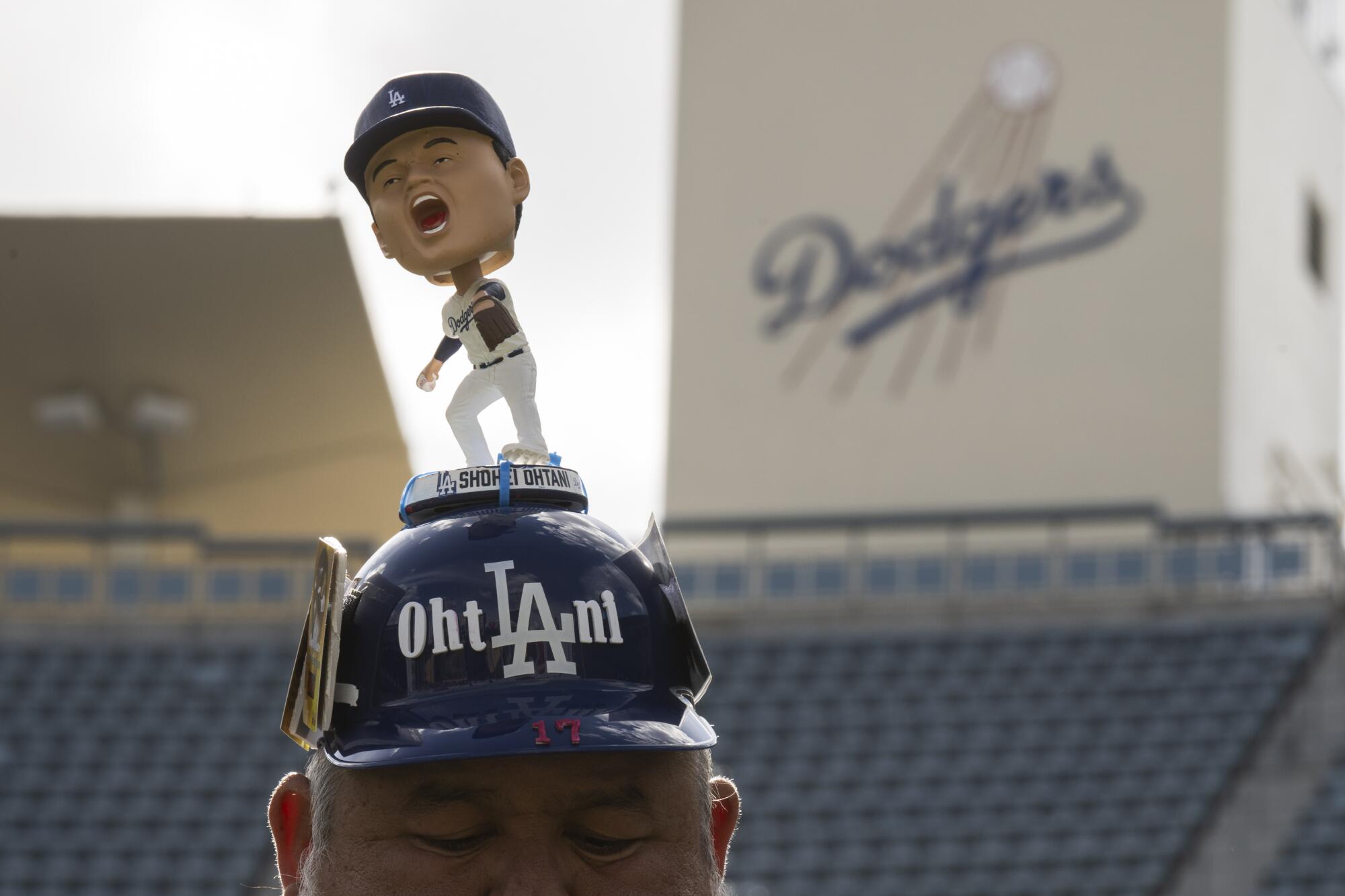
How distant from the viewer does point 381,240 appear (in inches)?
74.7

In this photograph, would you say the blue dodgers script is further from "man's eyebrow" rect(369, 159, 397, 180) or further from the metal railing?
"man's eyebrow" rect(369, 159, 397, 180)

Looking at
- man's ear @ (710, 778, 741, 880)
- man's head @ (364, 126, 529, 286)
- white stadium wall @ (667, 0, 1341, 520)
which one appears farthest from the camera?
white stadium wall @ (667, 0, 1341, 520)

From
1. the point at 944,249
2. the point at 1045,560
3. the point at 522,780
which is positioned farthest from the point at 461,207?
the point at 944,249

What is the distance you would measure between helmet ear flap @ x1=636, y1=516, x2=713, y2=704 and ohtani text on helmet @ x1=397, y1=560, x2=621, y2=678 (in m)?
0.09

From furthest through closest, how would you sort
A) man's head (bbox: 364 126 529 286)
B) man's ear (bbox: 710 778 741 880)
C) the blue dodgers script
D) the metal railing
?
1. the blue dodgers script
2. the metal railing
3. man's ear (bbox: 710 778 741 880)
4. man's head (bbox: 364 126 529 286)

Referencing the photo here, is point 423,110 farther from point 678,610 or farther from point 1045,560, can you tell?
point 1045,560

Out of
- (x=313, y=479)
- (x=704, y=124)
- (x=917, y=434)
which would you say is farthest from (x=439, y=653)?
(x=313, y=479)

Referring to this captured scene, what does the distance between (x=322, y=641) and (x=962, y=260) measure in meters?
21.7

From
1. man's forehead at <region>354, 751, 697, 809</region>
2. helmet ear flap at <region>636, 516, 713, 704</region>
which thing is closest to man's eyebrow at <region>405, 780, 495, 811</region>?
man's forehead at <region>354, 751, 697, 809</region>

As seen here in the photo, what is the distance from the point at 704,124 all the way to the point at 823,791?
9.80 m

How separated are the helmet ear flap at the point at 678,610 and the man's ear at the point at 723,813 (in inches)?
4.4

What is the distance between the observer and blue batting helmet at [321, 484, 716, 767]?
69.6 inches

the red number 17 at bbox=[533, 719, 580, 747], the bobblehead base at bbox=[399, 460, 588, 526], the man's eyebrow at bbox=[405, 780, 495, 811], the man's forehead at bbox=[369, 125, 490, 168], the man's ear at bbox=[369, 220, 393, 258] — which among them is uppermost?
the man's forehead at bbox=[369, 125, 490, 168]

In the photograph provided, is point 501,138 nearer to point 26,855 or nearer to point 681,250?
point 26,855
